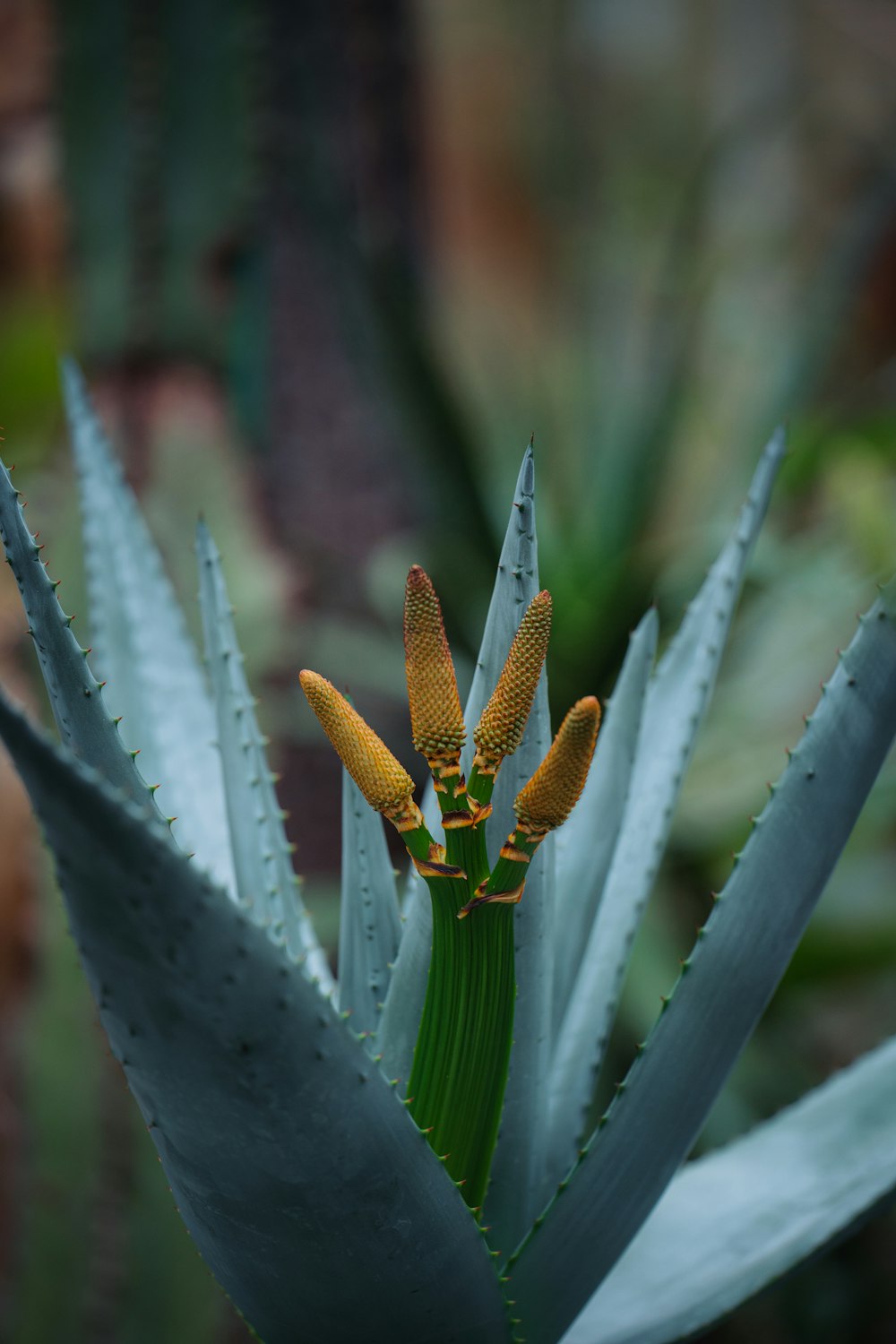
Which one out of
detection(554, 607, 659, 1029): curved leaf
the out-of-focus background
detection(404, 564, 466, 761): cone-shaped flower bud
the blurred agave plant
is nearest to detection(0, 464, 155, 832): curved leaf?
the blurred agave plant

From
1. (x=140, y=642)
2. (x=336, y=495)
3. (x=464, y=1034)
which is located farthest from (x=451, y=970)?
(x=336, y=495)

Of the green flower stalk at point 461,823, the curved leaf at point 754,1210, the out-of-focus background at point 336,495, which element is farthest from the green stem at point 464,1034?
the out-of-focus background at point 336,495

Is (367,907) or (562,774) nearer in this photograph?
(562,774)

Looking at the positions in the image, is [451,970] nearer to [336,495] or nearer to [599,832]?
[599,832]

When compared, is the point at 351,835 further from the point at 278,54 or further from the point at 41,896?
the point at 278,54

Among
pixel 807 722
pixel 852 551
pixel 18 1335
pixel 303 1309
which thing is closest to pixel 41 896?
pixel 18 1335

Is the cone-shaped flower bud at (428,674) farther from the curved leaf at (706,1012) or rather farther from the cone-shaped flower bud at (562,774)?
the curved leaf at (706,1012)
